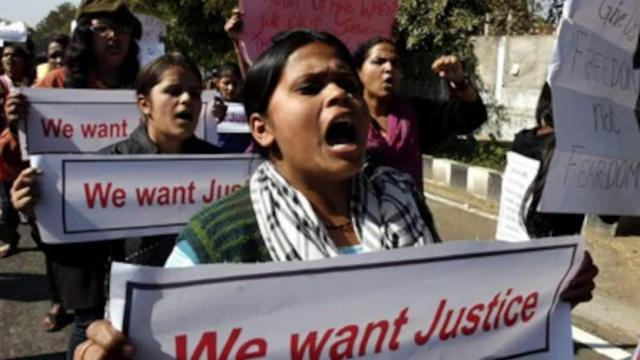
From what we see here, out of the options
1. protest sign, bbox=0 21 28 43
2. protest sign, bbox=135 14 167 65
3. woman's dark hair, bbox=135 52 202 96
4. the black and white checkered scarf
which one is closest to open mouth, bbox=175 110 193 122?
woman's dark hair, bbox=135 52 202 96

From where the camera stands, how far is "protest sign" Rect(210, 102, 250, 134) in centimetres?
514

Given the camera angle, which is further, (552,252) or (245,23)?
(245,23)

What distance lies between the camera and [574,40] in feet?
6.89

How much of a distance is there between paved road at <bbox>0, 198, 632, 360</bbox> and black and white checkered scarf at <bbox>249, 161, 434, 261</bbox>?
302 cm

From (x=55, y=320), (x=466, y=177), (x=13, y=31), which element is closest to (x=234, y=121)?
(x=55, y=320)

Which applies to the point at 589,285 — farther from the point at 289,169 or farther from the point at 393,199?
the point at 289,169

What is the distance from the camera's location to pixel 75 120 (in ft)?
12.1

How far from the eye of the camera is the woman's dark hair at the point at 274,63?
5.89 ft

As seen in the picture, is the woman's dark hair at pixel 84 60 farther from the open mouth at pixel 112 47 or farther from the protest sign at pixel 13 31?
the protest sign at pixel 13 31

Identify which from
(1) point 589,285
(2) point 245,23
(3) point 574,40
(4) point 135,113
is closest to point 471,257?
(1) point 589,285

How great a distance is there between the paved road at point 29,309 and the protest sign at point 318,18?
2.18m

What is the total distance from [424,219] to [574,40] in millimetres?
663

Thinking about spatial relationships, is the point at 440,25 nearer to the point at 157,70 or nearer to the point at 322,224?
the point at 157,70

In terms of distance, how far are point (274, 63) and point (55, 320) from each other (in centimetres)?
355
